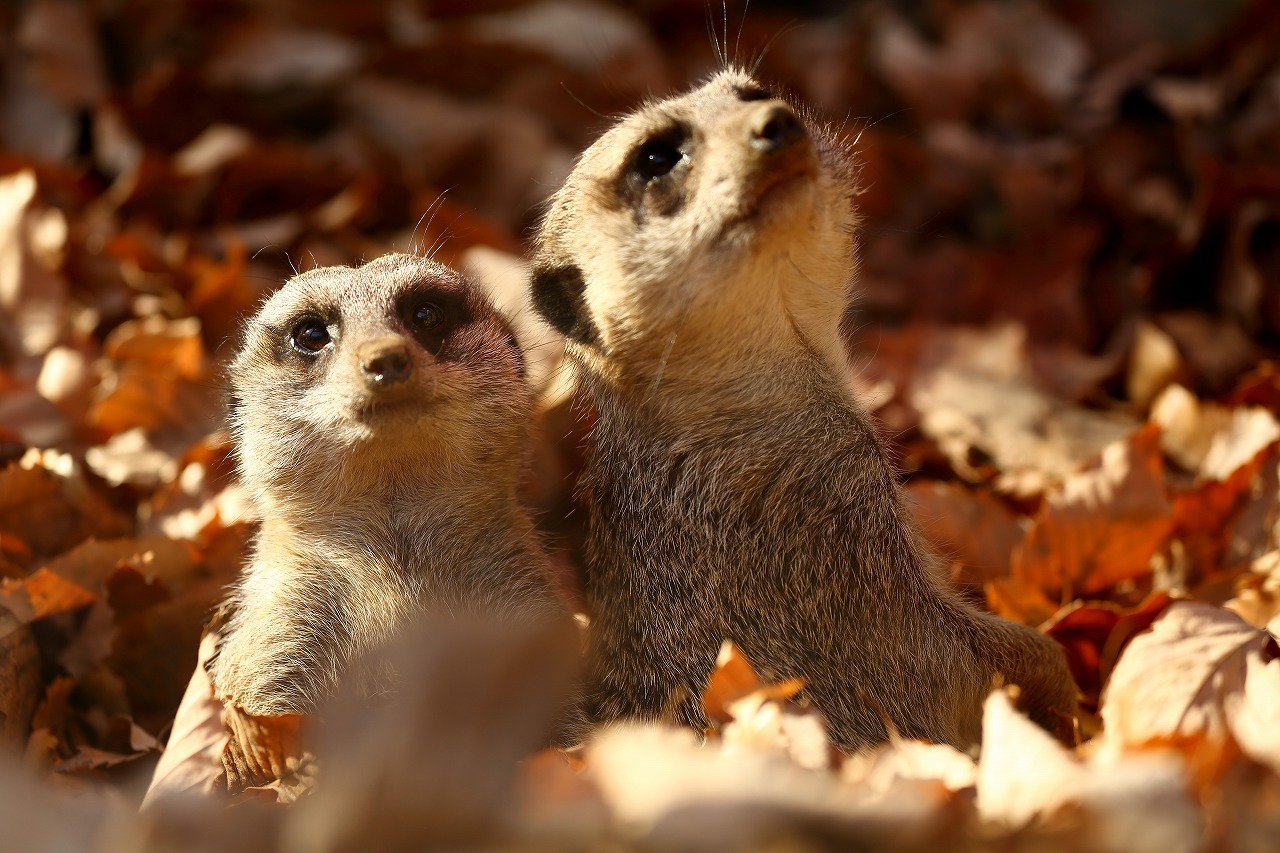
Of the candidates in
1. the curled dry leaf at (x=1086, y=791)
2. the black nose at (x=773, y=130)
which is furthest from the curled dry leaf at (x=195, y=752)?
the black nose at (x=773, y=130)

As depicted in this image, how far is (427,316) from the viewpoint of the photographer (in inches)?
126

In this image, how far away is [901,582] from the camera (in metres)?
2.86

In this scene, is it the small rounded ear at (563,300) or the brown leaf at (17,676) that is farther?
the small rounded ear at (563,300)

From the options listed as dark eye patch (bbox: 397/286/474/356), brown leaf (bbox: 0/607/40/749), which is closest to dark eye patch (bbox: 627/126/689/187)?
A: dark eye patch (bbox: 397/286/474/356)

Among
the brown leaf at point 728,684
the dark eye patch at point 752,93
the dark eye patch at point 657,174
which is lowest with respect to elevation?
the brown leaf at point 728,684

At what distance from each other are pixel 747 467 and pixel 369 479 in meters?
0.88

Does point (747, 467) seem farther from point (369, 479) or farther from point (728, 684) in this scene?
point (369, 479)

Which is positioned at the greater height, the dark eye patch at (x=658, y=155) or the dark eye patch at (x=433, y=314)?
the dark eye patch at (x=658, y=155)

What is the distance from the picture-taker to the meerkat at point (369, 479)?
2832mm

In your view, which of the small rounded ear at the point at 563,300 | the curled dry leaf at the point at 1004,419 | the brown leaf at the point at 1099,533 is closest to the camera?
the small rounded ear at the point at 563,300

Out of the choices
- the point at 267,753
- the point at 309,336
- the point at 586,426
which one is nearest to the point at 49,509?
the point at 309,336

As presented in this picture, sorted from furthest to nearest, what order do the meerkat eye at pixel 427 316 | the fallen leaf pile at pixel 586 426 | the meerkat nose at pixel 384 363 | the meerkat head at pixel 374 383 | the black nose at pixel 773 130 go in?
the meerkat eye at pixel 427 316, the meerkat head at pixel 374 383, the meerkat nose at pixel 384 363, the black nose at pixel 773 130, the fallen leaf pile at pixel 586 426

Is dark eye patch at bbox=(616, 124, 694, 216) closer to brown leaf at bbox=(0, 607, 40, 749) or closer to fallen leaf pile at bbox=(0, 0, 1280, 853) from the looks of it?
fallen leaf pile at bbox=(0, 0, 1280, 853)

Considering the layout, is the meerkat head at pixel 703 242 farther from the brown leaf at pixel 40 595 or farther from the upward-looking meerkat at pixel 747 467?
the brown leaf at pixel 40 595
